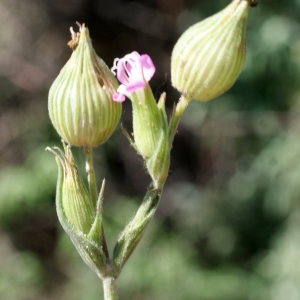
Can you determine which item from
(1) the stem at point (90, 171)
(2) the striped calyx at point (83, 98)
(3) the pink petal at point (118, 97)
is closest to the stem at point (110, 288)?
(1) the stem at point (90, 171)

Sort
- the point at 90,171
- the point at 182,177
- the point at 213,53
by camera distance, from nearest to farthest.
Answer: the point at 213,53 < the point at 90,171 < the point at 182,177

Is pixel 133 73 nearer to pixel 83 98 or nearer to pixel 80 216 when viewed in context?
pixel 83 98

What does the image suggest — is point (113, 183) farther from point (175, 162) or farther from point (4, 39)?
point (4, 39)

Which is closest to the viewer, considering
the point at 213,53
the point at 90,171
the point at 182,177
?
the point at 213,53

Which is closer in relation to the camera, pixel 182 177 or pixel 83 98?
pixel 83 98

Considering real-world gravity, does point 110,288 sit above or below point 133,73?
below

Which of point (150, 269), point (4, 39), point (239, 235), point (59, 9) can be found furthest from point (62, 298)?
point (59, 9)

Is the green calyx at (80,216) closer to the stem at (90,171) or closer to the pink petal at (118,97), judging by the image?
the stem at (90,171)

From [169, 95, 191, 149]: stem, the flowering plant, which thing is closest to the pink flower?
the flowering plant

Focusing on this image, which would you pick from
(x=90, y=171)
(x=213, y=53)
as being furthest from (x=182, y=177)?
(x=213, y=53)
